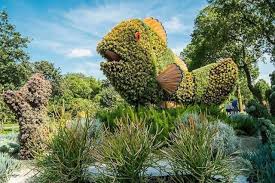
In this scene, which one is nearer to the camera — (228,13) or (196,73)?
(196,73)

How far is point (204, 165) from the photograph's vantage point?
4.88m

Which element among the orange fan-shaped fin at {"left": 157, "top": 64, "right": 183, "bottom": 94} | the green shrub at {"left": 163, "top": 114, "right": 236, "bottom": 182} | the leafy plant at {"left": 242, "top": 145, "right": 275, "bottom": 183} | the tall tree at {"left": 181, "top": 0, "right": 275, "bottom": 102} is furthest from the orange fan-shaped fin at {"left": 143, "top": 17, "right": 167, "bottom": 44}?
the tall tree at {"left": 181, "top": 0, "right": 275, "bottom": 102}

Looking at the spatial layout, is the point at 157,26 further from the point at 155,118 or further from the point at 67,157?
the point at 67,157

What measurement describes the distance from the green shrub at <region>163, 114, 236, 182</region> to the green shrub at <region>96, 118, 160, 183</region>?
31 cm

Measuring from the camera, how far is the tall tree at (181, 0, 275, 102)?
79.2ft

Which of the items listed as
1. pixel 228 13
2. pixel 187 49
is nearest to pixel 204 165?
pixel 228 13

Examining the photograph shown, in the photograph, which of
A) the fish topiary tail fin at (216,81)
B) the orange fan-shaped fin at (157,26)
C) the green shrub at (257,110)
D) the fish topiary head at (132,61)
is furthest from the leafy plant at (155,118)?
the orange fan-shaped fin at (157,26)

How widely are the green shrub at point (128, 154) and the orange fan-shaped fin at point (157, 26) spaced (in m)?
8.17

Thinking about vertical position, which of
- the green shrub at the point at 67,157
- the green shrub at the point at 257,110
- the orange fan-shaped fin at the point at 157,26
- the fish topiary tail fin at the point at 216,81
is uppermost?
the orange fan-shaped fin at the point at 157,26

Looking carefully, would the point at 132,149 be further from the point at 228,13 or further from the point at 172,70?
the point at 228,13

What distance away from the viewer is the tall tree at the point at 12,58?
106ft

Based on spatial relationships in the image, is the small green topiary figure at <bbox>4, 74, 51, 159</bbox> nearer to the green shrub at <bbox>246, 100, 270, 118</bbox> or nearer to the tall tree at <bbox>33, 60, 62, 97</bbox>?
the green shrub at <bbox>246, 100, 270, 118</bbox>

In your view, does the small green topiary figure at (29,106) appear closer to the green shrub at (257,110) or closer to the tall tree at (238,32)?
the green shrub at (257,110)

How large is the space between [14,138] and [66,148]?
5.92 meters
